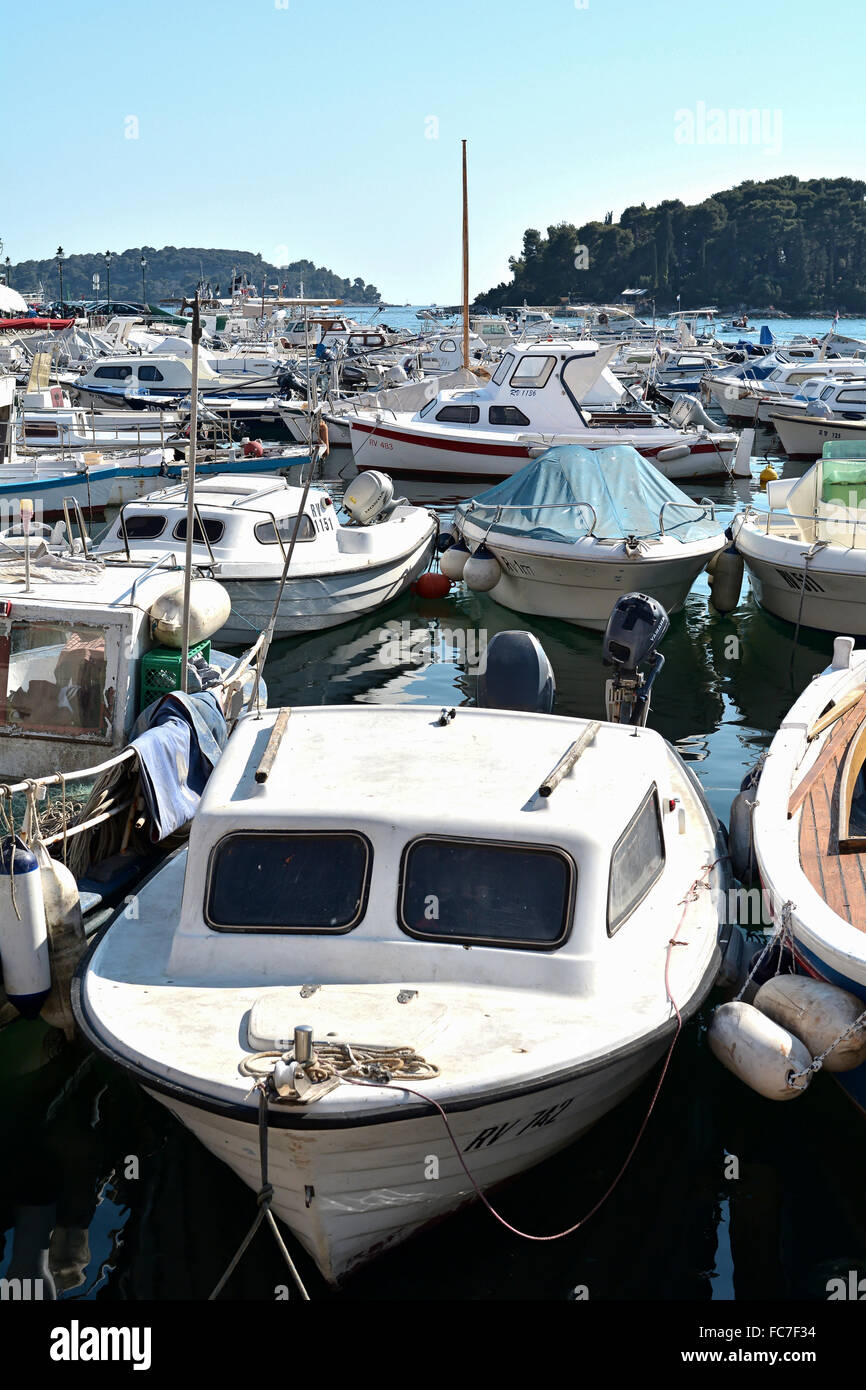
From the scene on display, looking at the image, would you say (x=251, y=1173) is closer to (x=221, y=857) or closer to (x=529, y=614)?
(x=221, y=857)

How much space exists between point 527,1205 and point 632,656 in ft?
17.7

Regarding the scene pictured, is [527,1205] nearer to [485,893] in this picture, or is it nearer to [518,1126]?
[518,1126]

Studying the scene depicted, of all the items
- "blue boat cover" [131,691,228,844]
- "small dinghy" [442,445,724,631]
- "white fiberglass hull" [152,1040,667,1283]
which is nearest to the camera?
"white fiberglass hull" [152,1040,667,1283]

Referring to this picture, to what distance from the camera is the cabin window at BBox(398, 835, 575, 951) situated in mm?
6227

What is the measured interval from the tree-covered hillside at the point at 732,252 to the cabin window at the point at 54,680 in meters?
157

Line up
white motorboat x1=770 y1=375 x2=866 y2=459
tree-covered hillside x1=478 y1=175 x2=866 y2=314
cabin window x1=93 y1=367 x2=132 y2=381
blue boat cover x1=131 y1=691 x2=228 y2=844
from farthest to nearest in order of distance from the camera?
tree-covered hillside x1=478 y1=175 x2=866 y2=314, cabin window x1=93 y1=367 x2=132 y2=381, white motorboat x1=770 y1=375 x2=866 y2=459, blue boat cover x1=131 y1=691 x2=228 y2=844

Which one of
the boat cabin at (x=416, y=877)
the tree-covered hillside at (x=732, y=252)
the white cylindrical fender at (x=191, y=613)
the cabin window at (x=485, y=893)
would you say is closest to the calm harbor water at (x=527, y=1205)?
the boat cabin at (x=416, y=877)

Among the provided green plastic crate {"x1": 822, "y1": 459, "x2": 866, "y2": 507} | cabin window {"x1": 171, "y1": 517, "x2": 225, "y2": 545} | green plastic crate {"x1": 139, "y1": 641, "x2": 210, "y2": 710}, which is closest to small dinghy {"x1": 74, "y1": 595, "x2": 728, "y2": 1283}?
green plastic crate {"x1": 139, "y1": 641, "x2": 210, "y2": 710}

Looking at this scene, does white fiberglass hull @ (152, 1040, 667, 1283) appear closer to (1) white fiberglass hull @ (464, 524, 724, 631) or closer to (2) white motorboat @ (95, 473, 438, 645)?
(2) white motorboat @ (95, 473, 438, 645)

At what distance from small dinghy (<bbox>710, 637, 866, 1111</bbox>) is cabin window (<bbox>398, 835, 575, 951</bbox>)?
1179 mm

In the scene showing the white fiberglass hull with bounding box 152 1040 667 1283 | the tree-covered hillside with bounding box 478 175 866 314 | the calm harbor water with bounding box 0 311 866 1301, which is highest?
the tree-covered hillside with bounding box 478 175 866 314

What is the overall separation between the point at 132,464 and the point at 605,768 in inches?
724

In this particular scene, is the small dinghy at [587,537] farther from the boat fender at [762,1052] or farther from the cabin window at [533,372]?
the boat fender at [762,1052]
